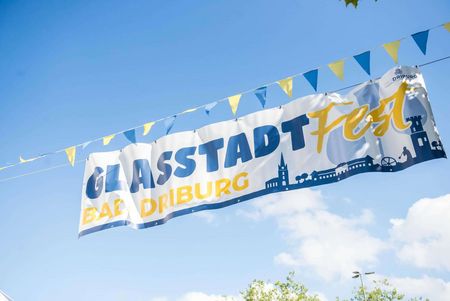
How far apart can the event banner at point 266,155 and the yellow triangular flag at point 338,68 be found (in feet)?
1.37

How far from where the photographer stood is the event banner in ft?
12.4

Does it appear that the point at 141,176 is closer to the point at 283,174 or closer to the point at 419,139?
the point at 283,174

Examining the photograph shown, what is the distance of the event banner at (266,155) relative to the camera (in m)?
3.79

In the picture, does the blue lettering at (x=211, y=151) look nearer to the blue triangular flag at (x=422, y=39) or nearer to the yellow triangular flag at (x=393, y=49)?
the yellow triangular flag at (x=393, y=49)

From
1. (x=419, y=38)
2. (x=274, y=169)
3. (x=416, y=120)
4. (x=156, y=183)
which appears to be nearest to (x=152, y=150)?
(x=156, y=183)

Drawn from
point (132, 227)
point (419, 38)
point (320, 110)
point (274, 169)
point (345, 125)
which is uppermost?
point (419, 38)

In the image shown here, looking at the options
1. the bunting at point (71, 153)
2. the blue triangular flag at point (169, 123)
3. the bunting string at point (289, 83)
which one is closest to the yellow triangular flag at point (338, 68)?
the bunting string at point (289, 83)

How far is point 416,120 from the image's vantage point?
3.72 meters

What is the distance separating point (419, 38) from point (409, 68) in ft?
1.69

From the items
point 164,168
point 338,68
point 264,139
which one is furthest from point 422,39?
point 164,168

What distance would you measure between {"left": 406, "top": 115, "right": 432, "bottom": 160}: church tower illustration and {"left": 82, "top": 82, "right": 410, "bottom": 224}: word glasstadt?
0.22 ft

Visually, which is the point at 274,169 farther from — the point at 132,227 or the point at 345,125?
the point at 132,227

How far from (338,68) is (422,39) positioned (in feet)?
3.24

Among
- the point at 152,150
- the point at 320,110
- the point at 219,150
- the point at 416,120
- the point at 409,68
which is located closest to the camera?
the point at 416,120
